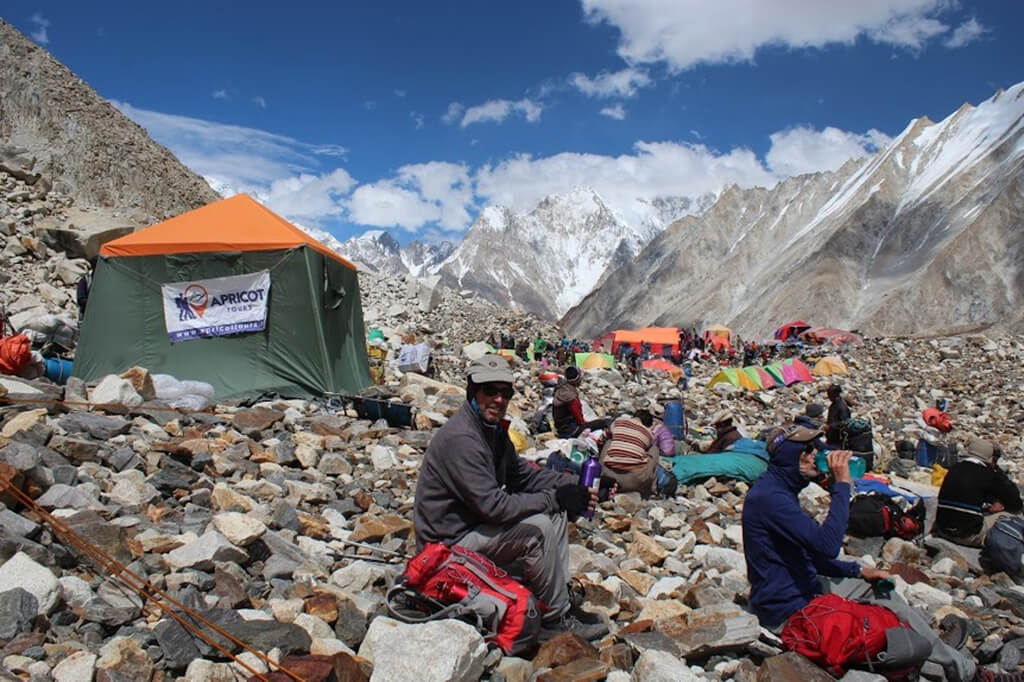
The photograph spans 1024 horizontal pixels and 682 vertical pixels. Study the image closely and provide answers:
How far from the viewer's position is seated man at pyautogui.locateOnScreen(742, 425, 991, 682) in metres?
4.07

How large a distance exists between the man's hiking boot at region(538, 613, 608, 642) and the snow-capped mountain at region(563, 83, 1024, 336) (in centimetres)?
4634

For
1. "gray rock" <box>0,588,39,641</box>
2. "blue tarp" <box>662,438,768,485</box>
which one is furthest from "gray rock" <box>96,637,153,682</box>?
"blue tarp" <box>662,438,768,485</box>

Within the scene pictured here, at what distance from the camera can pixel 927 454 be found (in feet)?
40.0

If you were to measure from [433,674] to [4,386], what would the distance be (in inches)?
235

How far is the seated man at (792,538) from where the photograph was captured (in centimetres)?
407

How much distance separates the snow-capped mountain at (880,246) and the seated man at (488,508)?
153ft

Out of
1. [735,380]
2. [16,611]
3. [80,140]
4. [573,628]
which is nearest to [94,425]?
→ [16,611]

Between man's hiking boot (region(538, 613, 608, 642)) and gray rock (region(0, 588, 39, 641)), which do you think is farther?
man's hiking boot (region(538, 613, 608, 642))

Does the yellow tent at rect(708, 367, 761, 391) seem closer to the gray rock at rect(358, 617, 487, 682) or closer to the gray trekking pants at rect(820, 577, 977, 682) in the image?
the gray trekking pants at rect(820, 577, 977, 682)

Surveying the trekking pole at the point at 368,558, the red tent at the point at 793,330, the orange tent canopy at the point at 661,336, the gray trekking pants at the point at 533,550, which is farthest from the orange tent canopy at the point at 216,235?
the red tent at the point at 793,330

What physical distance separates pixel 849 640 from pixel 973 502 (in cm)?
396

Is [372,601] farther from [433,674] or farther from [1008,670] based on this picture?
→ [1008,670]

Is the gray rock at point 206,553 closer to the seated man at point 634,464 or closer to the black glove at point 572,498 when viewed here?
the black glove at point 572,498

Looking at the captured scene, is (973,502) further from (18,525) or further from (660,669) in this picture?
(18,525)
